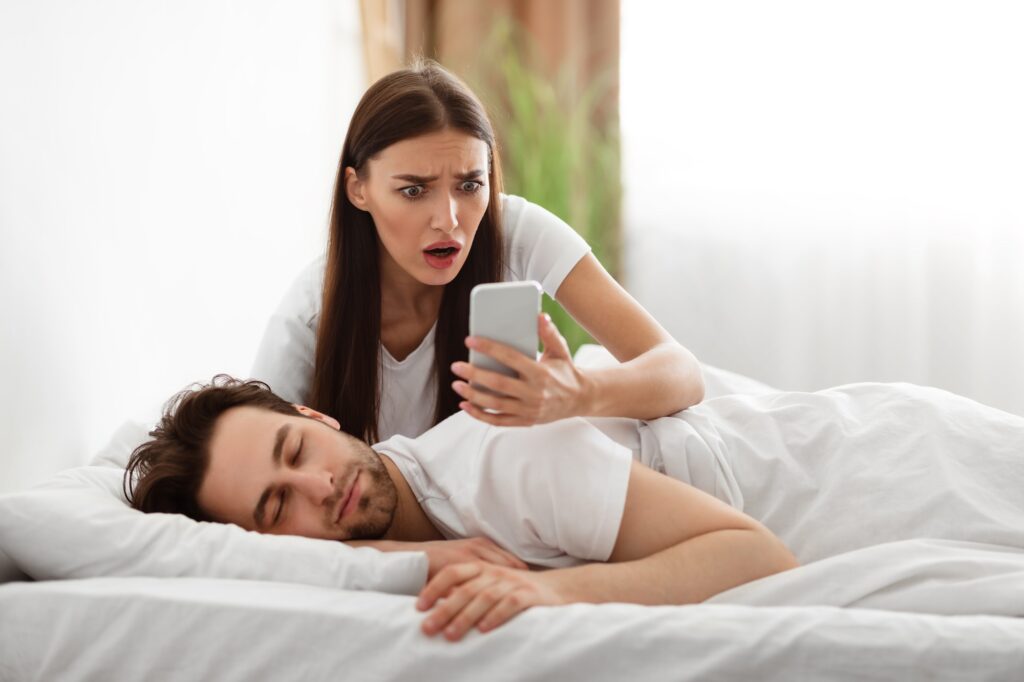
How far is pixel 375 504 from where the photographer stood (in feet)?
4.29

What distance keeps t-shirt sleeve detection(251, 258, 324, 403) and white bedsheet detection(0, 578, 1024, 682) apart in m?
0.64

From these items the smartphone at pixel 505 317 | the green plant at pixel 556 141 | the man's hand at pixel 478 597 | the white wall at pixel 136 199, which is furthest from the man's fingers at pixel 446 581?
the green plant at pixel 556 141

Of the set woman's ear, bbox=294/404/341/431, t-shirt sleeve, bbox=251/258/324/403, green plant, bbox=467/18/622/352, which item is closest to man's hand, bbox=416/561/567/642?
woman's ear, bbox=294/404/341/431

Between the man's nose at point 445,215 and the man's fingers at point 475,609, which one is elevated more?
the man's nose at point 445,215

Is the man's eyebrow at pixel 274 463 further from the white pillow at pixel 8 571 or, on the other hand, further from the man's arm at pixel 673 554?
the man's arm at pixel 673 554

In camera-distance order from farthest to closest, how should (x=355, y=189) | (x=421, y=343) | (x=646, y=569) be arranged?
(x=421, y=343) < (x=355, y=189) < (x=646, y=569)

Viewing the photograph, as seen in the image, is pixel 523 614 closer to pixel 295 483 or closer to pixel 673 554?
pixel 673 554

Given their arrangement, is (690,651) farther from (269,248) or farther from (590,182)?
(590,182)

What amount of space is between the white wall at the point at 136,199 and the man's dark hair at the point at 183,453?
260 millimetres

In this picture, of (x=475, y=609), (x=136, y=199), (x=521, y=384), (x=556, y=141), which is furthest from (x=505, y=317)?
(x=556, y=141)

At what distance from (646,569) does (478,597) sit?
0.68 ft

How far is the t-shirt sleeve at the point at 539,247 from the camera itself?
1791 mm

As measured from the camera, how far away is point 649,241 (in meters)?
3.30

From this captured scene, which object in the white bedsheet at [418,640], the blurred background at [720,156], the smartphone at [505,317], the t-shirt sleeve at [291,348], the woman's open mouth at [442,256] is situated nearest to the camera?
the white bedsheet at [418,640]
